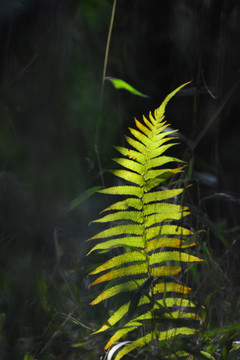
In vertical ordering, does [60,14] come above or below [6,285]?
above

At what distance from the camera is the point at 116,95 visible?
5.12 ft

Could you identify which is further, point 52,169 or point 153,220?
point 52,169

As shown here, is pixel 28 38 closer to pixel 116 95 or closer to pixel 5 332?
pixel 116 95

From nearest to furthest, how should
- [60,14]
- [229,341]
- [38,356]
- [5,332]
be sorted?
[229,341] < [38,356] < [5,332] < [60,14]

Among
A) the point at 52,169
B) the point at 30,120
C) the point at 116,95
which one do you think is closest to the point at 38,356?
the point at 52,169

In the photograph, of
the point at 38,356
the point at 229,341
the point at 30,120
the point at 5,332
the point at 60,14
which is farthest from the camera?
the point at 30,120

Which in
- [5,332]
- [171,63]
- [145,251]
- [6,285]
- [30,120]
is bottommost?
[5,332]

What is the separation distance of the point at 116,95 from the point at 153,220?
0.82 metres

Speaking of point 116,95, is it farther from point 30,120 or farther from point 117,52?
point 30,120

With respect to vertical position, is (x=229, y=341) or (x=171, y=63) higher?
(x=171, y=63)

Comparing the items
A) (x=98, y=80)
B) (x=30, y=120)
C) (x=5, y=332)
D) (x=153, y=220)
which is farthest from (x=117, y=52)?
(x=5, y=332)

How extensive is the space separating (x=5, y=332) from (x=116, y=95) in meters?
0.92

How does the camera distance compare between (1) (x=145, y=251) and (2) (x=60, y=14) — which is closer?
(1) (x=145, y=251)

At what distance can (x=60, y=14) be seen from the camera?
140 cm
